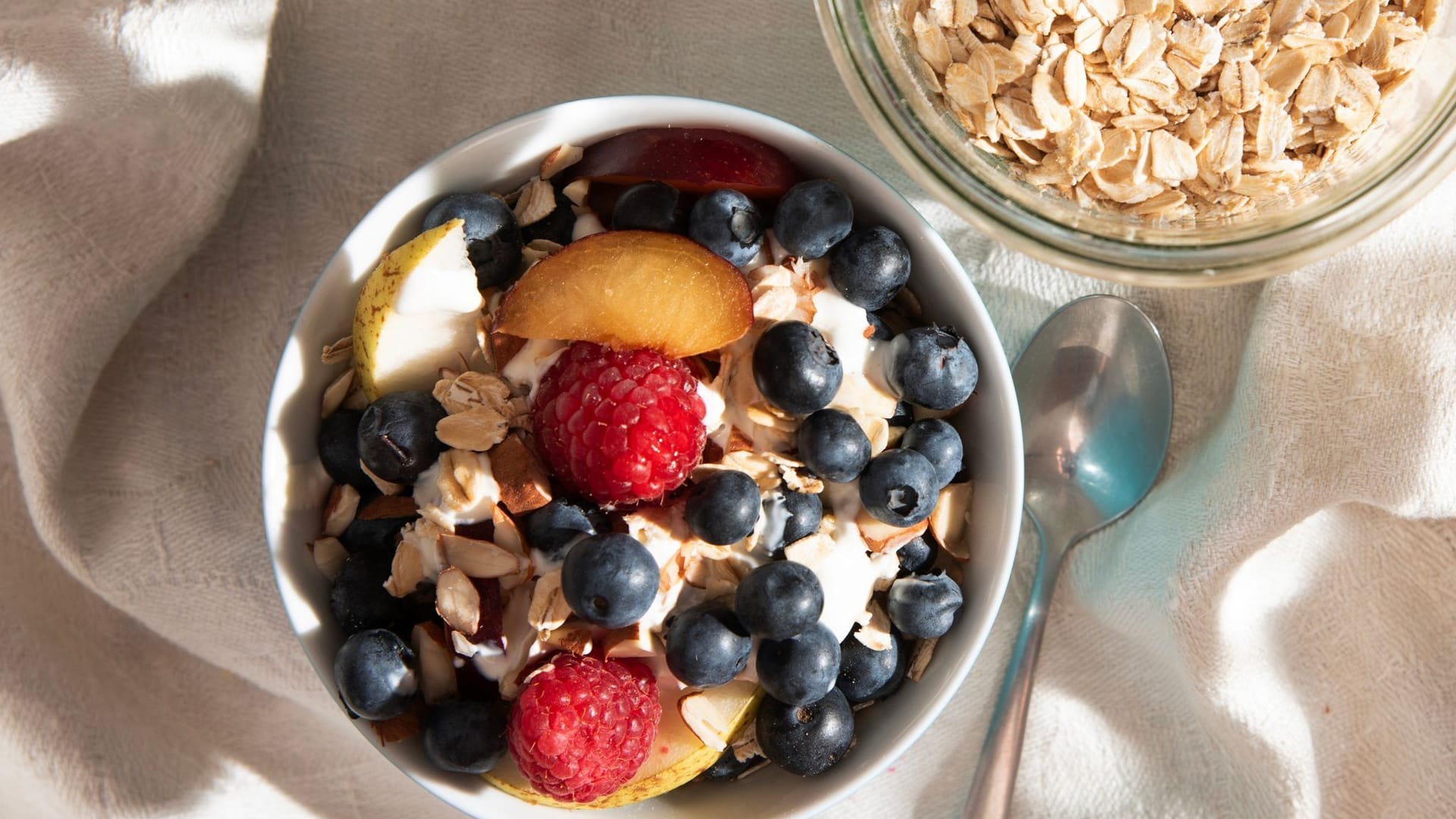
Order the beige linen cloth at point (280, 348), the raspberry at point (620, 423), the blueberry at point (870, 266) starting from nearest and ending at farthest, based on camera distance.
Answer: the raspberry at point (620, 423)
the blueberry at point (870, 266)
the beige linen cloth at point (280, 348)

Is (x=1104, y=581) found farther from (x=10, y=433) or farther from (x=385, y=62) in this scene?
(x=10, y=433)

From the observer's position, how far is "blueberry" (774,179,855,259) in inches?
35.8

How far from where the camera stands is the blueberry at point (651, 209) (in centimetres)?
92

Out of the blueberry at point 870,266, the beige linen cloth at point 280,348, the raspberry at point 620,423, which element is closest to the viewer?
the raspberry at point 620,423

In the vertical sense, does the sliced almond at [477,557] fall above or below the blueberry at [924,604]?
above

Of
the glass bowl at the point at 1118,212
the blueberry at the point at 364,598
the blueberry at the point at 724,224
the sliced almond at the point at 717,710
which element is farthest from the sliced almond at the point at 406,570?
the glass bowl at the point at 1118,212

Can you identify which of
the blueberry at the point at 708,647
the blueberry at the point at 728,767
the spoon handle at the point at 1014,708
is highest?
the blueberry at the point at 708,647

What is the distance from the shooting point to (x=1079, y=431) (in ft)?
3.76

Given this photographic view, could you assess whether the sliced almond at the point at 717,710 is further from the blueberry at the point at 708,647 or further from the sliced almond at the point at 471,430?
the sliced almond at the point at 471,430

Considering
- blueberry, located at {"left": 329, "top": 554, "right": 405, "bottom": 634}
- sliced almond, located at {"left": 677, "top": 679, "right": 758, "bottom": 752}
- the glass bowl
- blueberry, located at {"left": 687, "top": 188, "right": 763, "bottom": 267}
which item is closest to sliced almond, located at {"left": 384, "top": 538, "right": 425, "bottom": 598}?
blueberry, located at {"left": 329, "top": 554, "right": 405, "bottom": 634}

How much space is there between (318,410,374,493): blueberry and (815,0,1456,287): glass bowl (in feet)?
1.63

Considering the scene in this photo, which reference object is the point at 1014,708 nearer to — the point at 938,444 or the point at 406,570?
the point at 938,444

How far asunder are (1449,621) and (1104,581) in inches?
12.2

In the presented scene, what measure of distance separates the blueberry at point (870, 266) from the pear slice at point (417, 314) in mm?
283
